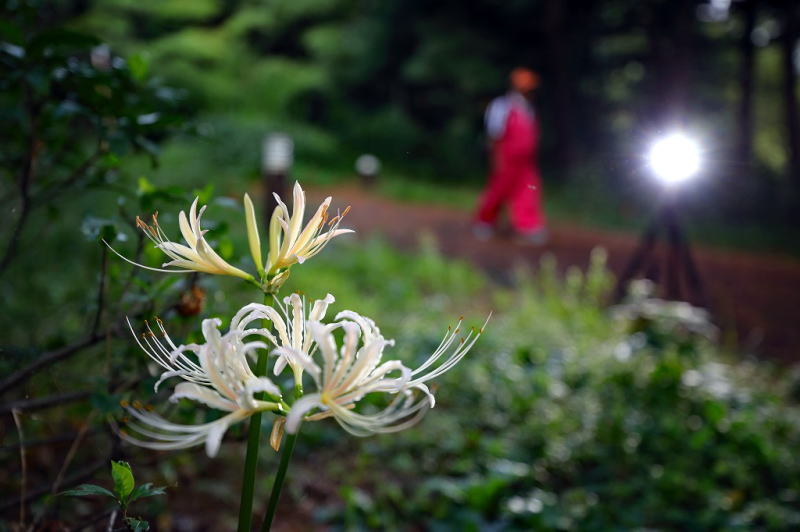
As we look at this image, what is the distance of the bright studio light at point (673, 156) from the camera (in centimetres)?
309

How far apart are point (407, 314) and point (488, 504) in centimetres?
225

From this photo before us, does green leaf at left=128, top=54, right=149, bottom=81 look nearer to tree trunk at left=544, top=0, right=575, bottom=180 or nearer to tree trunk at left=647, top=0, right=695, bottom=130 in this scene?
tree trunk at left=647, top=0, right=695, bottom=130

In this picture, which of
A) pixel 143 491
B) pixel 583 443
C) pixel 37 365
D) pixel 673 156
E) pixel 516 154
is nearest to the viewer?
pixel 143 491

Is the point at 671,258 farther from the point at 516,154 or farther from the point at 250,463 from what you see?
the point at 250,463

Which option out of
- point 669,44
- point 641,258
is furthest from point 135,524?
point 669,44

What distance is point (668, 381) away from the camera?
10.6ft

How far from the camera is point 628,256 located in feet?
25.2

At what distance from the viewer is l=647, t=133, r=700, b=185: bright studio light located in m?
3.09

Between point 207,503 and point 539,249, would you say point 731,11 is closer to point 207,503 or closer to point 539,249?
point 539,249

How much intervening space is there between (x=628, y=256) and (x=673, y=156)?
186 inches

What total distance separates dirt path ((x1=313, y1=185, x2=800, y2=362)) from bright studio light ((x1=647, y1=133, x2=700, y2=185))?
1.94m

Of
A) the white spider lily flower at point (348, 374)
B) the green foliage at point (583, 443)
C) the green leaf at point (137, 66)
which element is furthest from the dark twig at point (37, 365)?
the green foliage at point (583, 443)

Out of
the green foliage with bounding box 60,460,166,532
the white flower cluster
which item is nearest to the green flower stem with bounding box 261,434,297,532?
the white flower cluster

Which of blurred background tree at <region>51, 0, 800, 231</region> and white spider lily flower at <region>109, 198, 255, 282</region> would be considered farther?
blurred background tree at <region>51, 0, 800, 231</region>
